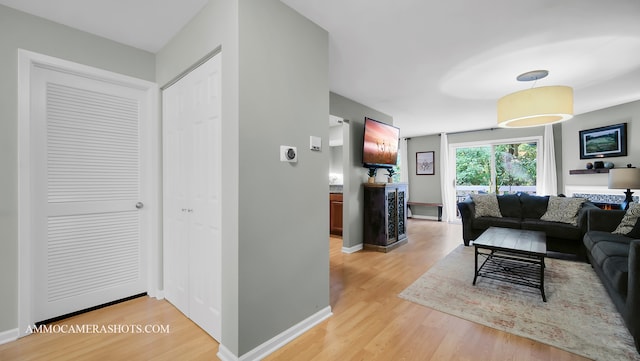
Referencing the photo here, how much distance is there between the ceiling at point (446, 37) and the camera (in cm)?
192

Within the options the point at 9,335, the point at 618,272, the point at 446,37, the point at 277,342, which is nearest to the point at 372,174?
the point at 446,37

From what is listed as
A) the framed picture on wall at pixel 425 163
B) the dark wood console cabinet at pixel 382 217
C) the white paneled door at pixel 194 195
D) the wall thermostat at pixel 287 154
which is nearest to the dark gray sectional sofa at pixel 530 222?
the dark wood console cabinet at pixel 382 217

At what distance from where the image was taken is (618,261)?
2156mm

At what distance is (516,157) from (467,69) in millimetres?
4428

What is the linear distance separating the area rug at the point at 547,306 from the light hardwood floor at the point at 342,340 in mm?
140

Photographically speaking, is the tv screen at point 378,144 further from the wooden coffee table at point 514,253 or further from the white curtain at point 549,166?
the white curtain at point 549,166

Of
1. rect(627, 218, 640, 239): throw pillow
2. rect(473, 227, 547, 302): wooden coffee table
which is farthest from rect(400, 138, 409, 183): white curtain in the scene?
rect(627, 218, 640, 239): throw pillow

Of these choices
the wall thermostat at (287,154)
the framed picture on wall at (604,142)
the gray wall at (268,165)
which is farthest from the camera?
the framed picture on wall at (604,142)

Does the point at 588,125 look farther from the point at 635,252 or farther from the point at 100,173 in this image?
the point at 100,173

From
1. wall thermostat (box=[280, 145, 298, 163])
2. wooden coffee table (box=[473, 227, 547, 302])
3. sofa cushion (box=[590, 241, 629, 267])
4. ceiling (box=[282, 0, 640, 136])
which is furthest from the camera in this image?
wooden coffee table (box=[473, 227, 547, 302])

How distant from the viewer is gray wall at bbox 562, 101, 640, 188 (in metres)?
4.34

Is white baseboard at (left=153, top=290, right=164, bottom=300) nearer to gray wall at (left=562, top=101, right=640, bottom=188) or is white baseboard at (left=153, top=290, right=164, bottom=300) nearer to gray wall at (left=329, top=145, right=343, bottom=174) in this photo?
gray wall at (left=329, top=145, right=343, bottom=174)

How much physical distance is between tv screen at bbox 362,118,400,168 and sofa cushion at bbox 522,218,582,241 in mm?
2300

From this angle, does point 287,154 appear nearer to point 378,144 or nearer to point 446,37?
point 446,37
